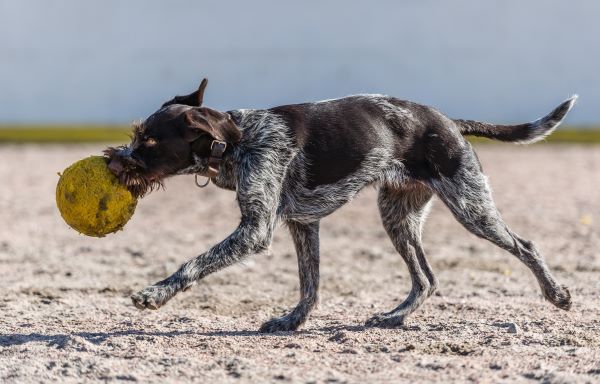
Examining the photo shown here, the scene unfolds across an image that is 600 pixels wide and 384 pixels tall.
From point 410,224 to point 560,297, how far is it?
53.4 inches

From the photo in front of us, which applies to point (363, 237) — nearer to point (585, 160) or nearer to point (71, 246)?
point (71, 246)

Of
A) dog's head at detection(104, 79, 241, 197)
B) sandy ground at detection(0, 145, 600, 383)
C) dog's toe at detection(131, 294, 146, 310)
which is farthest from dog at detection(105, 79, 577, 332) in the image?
sandy ground at detection(0, 145, 600, 383)

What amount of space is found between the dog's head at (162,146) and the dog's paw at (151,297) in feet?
2.70

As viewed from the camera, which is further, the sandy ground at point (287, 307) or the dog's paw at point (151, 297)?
the dog's paw at point (151, 297)

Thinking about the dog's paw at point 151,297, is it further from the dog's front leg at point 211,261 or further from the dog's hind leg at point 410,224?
the dog's hind leg at point 410,224

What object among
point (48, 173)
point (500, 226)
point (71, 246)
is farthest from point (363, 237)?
point (48, 173)

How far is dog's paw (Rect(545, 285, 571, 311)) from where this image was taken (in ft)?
26.6

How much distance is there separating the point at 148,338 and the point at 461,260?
601 centimetres

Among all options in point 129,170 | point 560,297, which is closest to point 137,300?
point 129,170

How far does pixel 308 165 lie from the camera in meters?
7.71

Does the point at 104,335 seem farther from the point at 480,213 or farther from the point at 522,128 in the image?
the point at 522,128

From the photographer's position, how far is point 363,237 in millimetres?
14328

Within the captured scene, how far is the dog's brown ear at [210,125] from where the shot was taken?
7191 millimetres

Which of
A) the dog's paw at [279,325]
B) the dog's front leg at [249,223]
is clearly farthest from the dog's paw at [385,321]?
the dog's front leg at [249,223]
